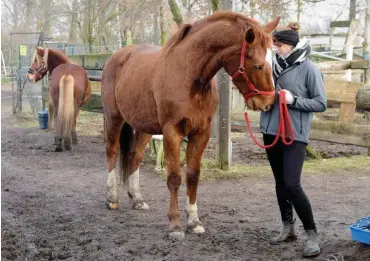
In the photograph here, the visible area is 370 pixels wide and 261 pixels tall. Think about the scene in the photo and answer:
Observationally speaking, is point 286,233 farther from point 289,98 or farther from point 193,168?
point 289,98

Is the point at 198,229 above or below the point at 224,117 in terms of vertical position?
below

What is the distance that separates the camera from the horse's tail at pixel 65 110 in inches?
372

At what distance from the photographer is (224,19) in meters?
4.33

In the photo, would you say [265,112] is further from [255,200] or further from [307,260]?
[255,200]

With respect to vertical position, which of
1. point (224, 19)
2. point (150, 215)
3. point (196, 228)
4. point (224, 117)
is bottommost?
point (150, 215)

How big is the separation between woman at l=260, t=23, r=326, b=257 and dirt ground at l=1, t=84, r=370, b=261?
383 mm

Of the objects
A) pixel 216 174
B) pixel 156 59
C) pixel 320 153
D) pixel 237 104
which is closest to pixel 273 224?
pixel 156 59

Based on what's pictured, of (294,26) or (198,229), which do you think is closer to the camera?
(294,26)

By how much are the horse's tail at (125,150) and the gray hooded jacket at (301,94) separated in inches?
91.9

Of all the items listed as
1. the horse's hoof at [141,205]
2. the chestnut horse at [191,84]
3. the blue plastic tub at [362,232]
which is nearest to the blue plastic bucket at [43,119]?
the chestnut horse at [191,84]

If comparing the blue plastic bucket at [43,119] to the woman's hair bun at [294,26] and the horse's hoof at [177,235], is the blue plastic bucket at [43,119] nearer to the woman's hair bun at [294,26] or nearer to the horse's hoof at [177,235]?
the horse's hoof at [177,235]

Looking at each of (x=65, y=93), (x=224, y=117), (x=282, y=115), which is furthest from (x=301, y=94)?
(x=65, y=93)

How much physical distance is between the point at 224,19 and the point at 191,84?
632 millimetres

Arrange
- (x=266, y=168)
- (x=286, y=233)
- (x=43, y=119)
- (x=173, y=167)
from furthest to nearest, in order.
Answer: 1. (x=43, y=119)
2. (x=266, y=168)
3. (x=173, y=167)
4. (x=286, y=233)
